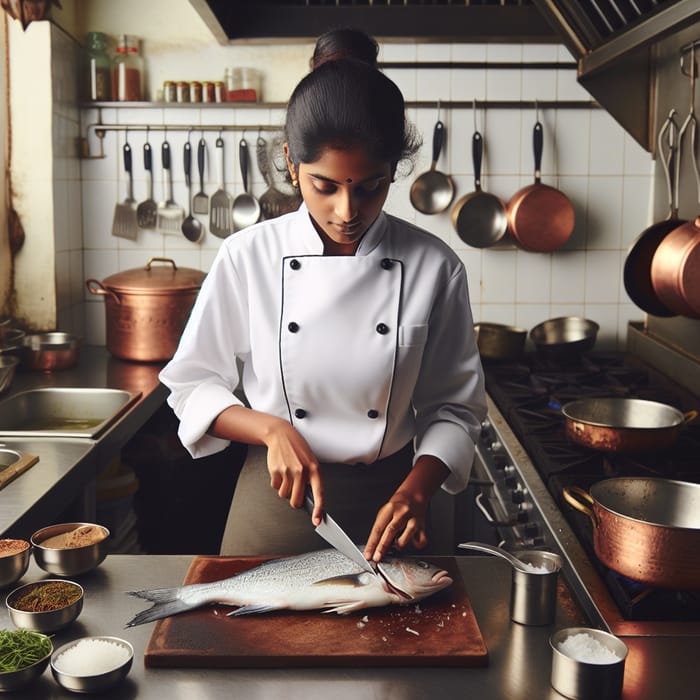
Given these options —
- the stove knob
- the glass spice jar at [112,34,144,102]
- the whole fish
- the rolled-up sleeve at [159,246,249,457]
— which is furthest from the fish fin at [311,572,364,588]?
the glass spice jar at [112,34,144,102]

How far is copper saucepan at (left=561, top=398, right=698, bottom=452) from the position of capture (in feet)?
5.66

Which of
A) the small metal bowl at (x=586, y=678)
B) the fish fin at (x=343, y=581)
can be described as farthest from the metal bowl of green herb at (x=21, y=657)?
the small metal bowl at (x=586, y=678)

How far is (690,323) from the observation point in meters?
2.57

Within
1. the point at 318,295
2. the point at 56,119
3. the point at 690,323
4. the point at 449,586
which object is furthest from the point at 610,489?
the point at 56,119

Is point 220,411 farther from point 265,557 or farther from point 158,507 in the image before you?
point 158,507

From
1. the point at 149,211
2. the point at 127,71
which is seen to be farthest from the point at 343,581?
the point at 127,71

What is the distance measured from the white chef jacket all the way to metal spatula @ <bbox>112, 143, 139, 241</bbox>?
5.81 ft

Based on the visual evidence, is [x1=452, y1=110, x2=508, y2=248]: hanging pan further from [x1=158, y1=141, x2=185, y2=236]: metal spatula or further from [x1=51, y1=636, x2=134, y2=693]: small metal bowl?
[x1=51, y1=636, x2=134, y2=693]: small metal bowl

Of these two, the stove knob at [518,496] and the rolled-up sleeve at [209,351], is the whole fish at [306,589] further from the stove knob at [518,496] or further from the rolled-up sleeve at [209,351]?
the stove knob at [518,496]

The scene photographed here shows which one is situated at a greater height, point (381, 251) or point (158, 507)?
point (381, 251)

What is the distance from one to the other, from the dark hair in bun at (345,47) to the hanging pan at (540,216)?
157 cm

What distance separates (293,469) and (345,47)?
73 cm

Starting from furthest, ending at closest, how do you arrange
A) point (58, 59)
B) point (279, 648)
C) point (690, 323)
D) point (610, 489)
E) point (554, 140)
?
point (554, 140), point (58, 59), point (690, 323), point (610, 489), point (279, 648)

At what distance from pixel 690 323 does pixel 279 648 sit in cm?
197
